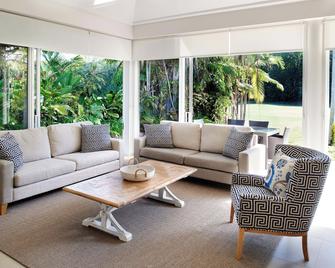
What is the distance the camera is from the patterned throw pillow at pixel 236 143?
14.4 ft

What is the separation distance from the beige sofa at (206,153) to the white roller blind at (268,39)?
142cm

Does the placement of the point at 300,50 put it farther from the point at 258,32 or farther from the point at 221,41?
the point at 221,41

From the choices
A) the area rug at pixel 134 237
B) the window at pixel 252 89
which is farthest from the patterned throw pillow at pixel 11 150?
the window at pixel 252 89

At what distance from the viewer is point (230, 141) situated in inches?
180

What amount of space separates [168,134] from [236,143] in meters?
1.37

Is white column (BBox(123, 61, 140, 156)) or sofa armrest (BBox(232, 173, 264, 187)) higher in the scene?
white column (BBox(123, 61, 140, 156))

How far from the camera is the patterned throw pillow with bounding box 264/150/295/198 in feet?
8.99

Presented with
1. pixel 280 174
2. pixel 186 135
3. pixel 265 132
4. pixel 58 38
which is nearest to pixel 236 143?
pixel 265 132

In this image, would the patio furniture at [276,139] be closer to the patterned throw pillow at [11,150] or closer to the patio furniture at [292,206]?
the patio furniture at [292,206]

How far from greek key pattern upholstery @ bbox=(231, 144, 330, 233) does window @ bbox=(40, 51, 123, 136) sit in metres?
4.02

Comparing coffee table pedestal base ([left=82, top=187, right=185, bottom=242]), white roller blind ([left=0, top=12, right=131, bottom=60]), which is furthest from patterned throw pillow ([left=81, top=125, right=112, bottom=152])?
coffee table pedestal base ([left=82, top=187, right=185, bottom=242])

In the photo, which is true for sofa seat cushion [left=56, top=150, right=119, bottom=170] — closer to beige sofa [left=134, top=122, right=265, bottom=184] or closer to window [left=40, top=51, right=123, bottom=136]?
beige sofa [left=134, top=122, right=265, bottom=184]

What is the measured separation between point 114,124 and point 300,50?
4.03 metres

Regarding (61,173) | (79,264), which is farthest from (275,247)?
(61,173)
